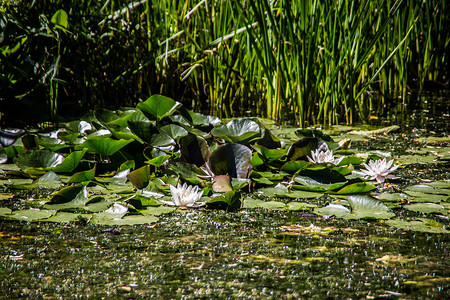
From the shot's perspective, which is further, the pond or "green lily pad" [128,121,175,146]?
"green lily pad" [128,121,175,146]

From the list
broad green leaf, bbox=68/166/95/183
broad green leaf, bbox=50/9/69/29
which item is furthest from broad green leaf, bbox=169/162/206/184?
broad green leaf, bbox=50/9/69/29

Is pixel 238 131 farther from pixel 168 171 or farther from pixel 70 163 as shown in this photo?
pixel 70 163

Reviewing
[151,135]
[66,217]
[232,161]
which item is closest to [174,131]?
[151,135]

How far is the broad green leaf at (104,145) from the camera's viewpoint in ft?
5.10

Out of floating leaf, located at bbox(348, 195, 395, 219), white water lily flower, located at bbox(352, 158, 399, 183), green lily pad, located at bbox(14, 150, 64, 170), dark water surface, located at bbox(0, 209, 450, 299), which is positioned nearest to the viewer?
dark water surface, located at bbox(0, 209, 450, 299)

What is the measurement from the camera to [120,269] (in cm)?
88

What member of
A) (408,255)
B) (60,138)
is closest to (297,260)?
(408,255)

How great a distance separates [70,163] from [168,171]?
359mm

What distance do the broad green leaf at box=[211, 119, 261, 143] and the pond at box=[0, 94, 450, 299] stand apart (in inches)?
1.1

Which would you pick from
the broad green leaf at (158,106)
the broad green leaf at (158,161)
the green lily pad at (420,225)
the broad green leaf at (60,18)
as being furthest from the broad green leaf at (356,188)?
the broad green leaf at (60,18)

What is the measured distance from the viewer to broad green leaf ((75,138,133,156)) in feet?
5.10

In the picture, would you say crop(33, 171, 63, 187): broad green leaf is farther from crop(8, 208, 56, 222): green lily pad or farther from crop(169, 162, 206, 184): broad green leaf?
crop(169, 162, 206, 184): broad green leaf

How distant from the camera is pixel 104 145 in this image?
157 centimetres

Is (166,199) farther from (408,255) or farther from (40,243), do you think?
(408,255)
